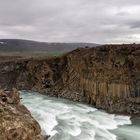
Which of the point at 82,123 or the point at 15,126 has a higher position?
the point at 15,126

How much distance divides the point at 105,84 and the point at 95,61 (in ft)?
18.4

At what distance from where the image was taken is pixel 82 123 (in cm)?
4625

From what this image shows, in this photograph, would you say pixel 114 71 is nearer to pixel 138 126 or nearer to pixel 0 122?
pixel 138 126

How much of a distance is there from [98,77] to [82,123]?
1872 centimetres

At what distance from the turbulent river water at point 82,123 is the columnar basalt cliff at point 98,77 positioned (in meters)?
3.73

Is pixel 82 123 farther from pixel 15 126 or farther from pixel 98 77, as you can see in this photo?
pixel 15 126

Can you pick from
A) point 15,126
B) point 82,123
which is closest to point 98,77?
point 82,123

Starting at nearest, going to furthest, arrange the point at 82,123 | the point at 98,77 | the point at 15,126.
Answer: the point at 15,126, the point at 82,123, the point at 98,77

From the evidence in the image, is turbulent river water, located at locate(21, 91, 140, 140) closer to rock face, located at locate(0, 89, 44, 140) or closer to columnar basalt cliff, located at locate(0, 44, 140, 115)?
columnar basalt cliff, located at locate(0, 44, 140, 115)

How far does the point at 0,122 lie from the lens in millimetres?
20703

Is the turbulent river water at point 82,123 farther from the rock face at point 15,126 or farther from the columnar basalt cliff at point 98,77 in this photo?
the rock face at point 15,126

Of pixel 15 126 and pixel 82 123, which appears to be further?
pixel 82 123

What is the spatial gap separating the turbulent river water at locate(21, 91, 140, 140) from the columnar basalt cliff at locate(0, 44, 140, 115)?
3.73m

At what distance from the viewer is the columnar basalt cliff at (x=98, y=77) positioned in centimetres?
→ 5966
